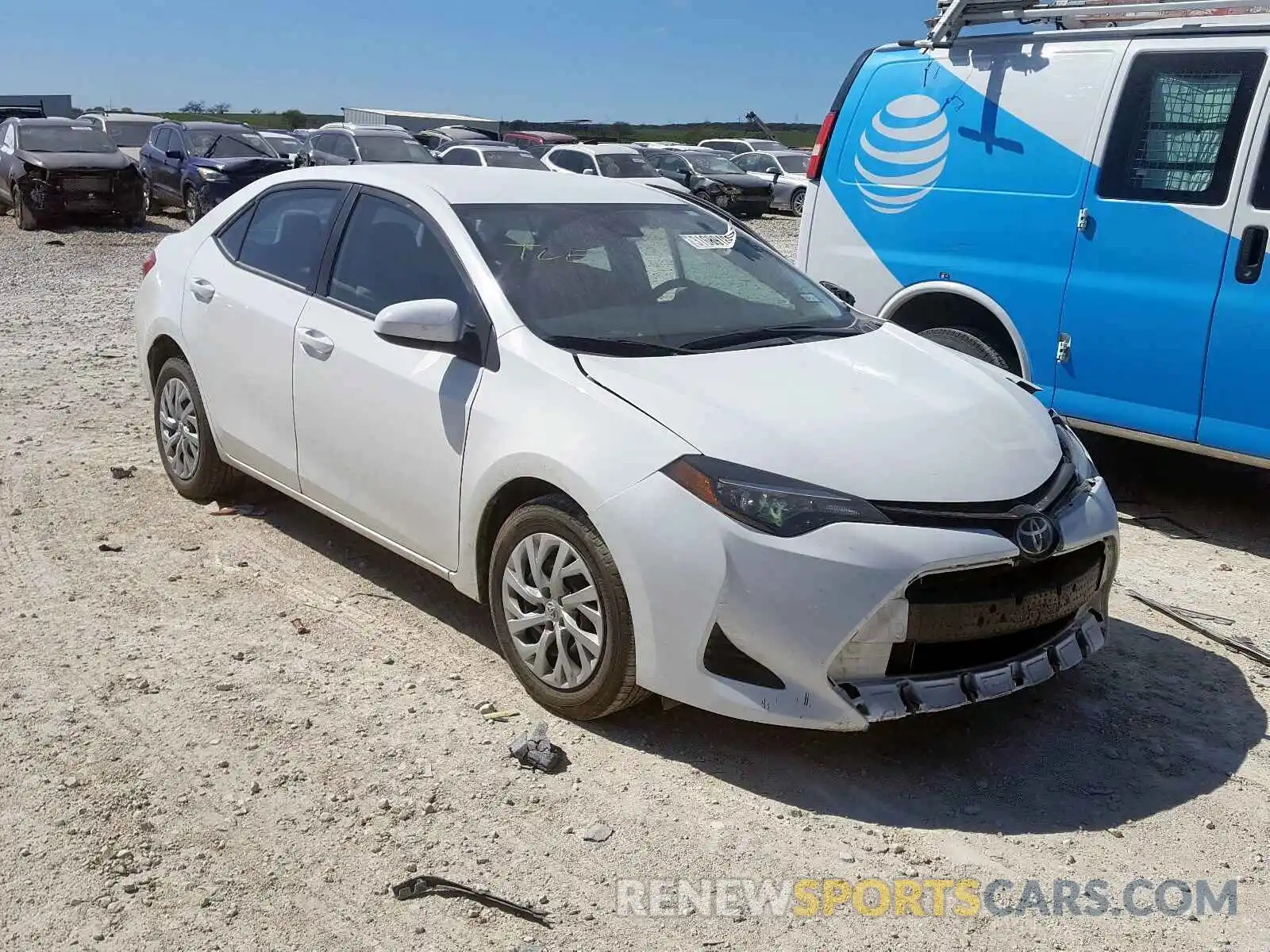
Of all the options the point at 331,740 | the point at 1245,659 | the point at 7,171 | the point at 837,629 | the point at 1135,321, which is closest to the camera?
the point at 837,629

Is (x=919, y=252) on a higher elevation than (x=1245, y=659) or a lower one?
higher

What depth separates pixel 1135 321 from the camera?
235 inches

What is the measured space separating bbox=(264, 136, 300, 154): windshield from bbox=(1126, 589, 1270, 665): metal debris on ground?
2599 cm

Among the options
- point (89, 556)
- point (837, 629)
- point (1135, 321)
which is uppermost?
point (1135, 321)

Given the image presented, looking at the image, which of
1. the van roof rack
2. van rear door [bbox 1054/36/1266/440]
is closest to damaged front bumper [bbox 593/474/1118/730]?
van rear door [bbox 1054/36/1266/440]

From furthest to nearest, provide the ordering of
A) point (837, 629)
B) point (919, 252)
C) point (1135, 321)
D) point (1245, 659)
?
point (919, 252) < point (1135, 321) < point (1245, 659) < point (837, 629)

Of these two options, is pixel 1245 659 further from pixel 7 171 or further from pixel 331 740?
pixel 7 171

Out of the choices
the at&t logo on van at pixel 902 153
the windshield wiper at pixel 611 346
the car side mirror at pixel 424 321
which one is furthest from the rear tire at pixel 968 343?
the car side mirror at pixel 424 321

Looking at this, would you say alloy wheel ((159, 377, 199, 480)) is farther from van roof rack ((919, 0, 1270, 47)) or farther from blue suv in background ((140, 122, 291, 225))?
blue suv in background ((140, 122, 291, 225))

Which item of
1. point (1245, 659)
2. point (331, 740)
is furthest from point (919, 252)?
point (331, 740)

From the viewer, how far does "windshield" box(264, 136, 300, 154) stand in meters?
29.0

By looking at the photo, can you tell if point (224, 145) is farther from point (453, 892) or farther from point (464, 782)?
point (453, 892)

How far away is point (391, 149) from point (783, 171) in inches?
458

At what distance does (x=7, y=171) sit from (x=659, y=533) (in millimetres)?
19063
